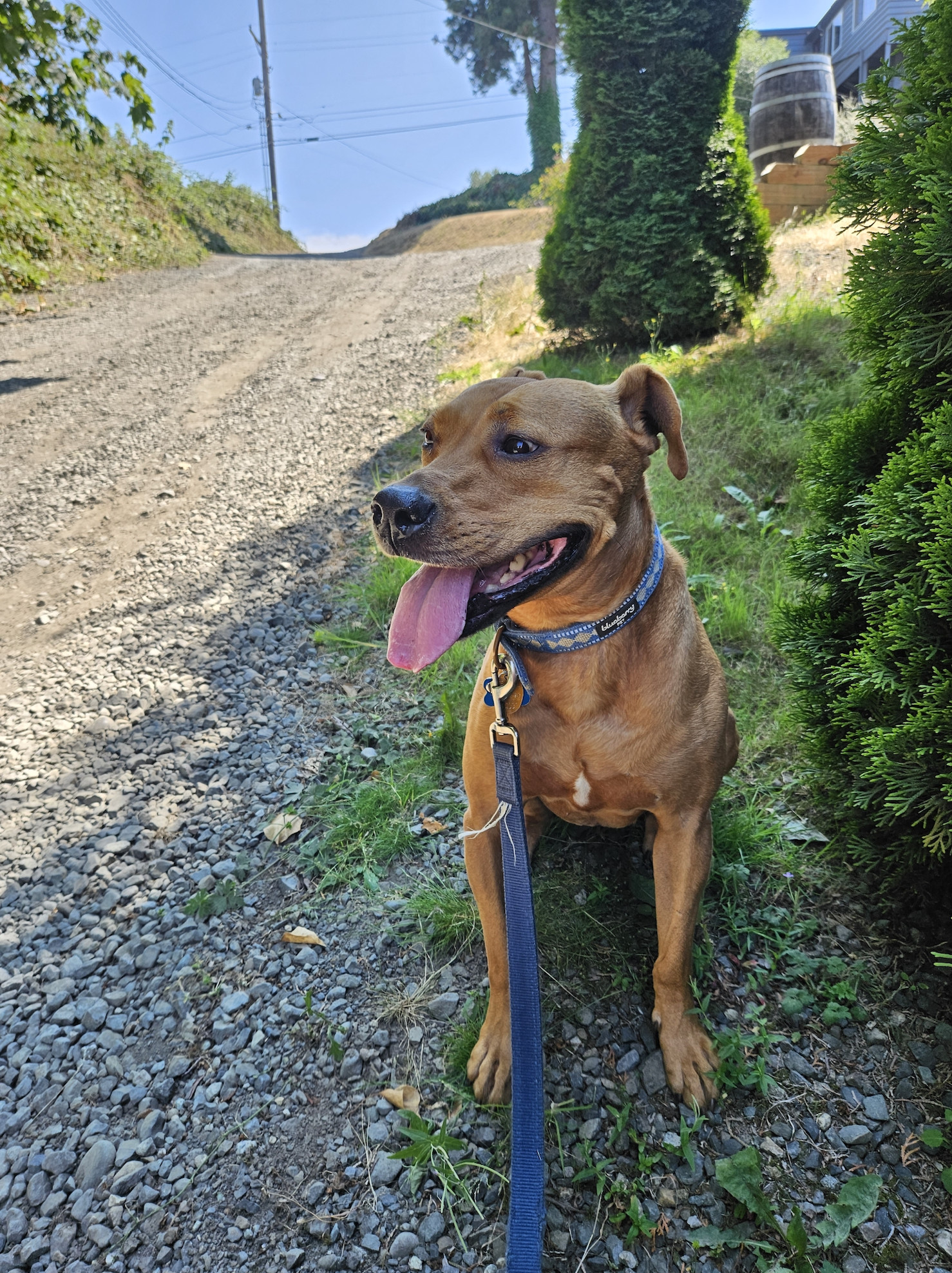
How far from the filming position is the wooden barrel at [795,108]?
34.7ft

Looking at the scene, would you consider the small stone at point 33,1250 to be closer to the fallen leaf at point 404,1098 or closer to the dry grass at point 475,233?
the fallen leaf at point 404,1098

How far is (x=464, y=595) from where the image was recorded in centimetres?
201

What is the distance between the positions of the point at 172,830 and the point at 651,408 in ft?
8.54

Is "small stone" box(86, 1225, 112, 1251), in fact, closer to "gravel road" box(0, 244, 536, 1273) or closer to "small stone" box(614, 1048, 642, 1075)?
"gravel road" box(0, 244, 536, 1273)

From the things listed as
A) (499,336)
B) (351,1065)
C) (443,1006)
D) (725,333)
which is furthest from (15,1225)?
(499,336)

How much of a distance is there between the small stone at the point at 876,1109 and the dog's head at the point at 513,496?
165 cm

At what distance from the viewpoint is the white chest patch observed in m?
2.22

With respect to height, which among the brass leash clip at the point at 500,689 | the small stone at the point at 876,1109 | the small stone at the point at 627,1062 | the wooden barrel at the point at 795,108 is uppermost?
the wooden barrel at the point at 795,108

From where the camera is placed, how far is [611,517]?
82.2 inches

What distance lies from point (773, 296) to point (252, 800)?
24.4ft

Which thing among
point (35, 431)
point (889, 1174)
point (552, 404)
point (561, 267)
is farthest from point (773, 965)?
point (35, 431)

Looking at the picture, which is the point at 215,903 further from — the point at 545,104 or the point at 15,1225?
the point at 545,104

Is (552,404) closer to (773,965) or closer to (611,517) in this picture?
(611,517)

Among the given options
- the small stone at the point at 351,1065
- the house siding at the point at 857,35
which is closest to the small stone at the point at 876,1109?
the small stone at the point at 351,1065
